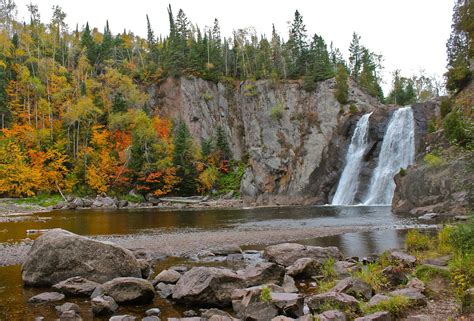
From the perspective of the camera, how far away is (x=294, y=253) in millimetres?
16672

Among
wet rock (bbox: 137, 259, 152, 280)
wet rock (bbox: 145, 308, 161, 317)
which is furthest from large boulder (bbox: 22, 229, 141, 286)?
wet rock (bbox: 145, 308, 161, 317)

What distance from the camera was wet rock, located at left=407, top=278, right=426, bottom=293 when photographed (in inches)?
403

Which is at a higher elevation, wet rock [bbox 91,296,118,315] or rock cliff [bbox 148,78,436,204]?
rock cliff [bbox 148,78,436,204]

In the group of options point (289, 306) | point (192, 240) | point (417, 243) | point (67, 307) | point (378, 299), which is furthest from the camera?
point (192, 240)

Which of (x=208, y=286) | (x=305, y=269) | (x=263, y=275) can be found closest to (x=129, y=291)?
(x=208, y=286)

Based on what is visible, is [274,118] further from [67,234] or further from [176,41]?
[67,234]

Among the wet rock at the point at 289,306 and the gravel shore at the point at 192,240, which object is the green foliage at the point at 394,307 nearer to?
the wet rock at the point at 289,306

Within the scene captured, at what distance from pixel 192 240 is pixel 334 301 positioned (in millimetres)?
14941

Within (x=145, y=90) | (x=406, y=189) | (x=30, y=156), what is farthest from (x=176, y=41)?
(x=406, y=189)

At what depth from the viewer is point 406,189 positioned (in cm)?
3766

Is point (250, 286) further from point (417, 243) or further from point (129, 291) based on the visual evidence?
point (417, 243)

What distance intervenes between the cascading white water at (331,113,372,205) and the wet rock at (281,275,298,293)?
133 feet

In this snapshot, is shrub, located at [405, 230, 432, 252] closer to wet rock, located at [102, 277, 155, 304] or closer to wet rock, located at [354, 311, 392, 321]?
wet rock, located at [354, 311, 392, 321]

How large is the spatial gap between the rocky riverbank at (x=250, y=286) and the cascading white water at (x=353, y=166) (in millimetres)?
37357
